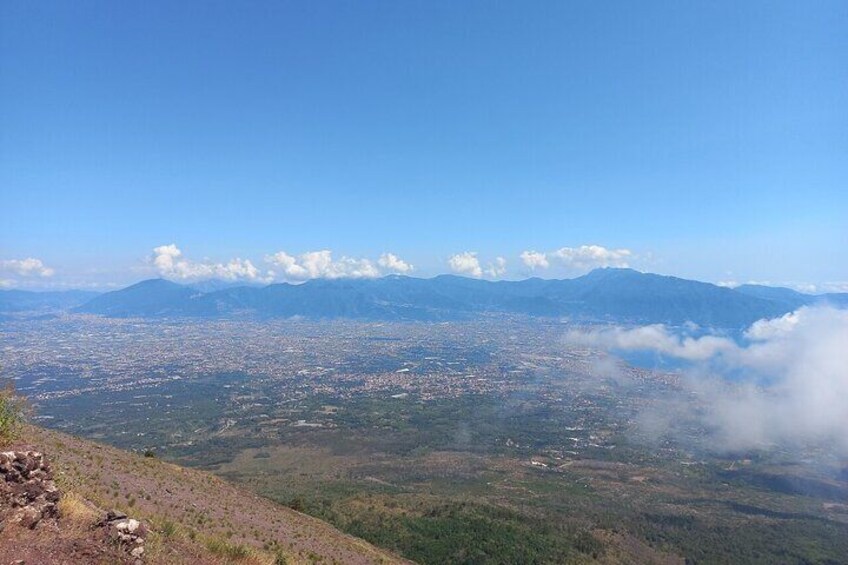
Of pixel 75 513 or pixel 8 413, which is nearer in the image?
pixel 75 513

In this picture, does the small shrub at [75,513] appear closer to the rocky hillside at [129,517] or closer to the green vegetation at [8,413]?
the rocky hillside at [129,517]

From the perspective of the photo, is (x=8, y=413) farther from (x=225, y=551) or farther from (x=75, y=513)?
(x=225, y=551)

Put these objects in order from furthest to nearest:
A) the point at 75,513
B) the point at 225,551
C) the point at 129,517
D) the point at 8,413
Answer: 1. the point at 225,551
2. the point at 129,517
3. the point at 8,413
4. the point at 75,513

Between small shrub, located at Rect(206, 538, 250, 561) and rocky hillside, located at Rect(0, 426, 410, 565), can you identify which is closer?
rocky hillside, located at Rect(0, 426, 410, 565)

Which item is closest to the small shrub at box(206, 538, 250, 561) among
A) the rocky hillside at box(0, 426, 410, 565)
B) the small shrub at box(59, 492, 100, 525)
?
the rocky hillside at box(0, 426, 410, 565)

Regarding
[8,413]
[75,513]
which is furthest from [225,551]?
[8,413]

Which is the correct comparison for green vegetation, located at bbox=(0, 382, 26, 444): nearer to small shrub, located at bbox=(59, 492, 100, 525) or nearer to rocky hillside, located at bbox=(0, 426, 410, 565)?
rocky hillside, located at bbox=(0, 426, 410, 565)

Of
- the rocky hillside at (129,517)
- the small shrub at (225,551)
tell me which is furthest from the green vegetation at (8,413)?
the small shrub at (225,551)

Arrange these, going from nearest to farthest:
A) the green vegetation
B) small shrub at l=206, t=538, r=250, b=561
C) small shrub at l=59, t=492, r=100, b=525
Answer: small shrub at l=59, t=492, r=100, b=525, the green vegetation, small shrub at l=206, t=538, r=250, b=561

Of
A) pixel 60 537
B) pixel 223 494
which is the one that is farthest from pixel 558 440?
pixel 60 537
